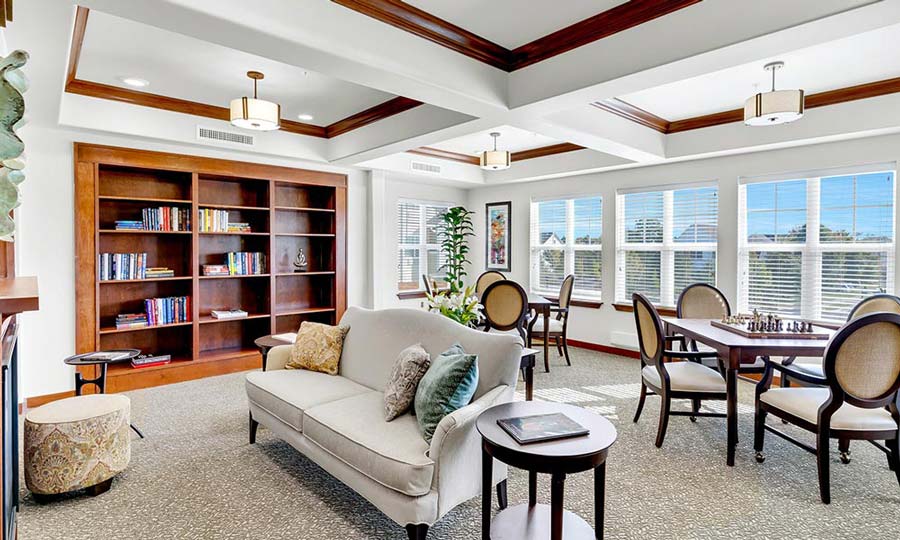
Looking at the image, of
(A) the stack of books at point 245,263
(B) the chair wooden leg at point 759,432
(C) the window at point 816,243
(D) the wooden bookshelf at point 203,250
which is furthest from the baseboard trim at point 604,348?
(A) the stack of books at point 245,263

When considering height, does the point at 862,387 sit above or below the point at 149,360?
above

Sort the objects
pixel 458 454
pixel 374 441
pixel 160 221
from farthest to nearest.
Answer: pixel 160 221, pixel 374 441, pixel 458 454

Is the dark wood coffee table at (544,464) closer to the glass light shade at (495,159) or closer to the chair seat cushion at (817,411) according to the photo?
the chair seat cushion at (817,411)

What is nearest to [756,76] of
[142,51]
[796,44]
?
[796,44]

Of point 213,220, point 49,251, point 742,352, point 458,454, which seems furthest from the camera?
point 213,220

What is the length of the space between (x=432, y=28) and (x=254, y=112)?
1569 mm

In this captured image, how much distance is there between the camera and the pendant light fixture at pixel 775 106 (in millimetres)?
3221

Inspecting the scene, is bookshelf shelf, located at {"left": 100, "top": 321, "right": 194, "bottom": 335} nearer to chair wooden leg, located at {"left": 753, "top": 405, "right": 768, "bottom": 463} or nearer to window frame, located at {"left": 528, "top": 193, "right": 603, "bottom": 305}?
window frame, located at {"left": 528, "top": 193, "right": 603, "bottom": 305}

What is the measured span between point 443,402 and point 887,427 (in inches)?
96.0

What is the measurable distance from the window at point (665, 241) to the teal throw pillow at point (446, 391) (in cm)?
422

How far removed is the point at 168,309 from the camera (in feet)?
16.1

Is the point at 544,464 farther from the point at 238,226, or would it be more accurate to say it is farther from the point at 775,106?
the point at 238,226

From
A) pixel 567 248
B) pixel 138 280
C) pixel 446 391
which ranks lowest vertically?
pixel 446 391

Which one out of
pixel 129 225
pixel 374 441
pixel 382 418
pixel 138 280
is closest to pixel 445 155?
pixel 129 225
